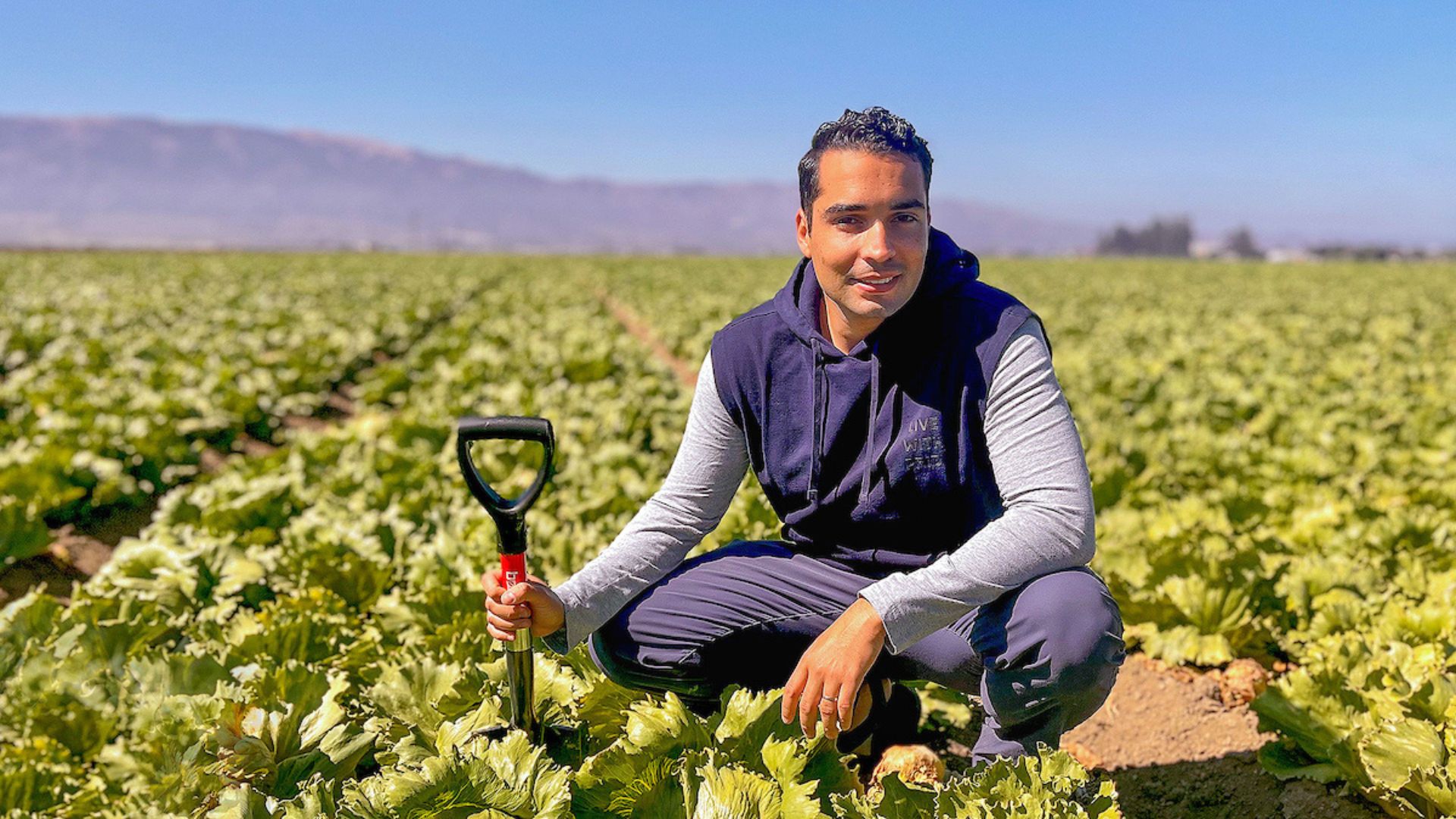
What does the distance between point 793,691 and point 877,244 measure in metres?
0.91

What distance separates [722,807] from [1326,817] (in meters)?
1.73

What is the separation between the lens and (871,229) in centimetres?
224

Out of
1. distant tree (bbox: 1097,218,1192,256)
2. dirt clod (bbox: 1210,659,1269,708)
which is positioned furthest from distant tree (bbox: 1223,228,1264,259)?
dirt clod (bbox: 1210,659,1269,708)

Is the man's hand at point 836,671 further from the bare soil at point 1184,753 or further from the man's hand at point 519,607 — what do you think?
the bare soil at point 1184,753

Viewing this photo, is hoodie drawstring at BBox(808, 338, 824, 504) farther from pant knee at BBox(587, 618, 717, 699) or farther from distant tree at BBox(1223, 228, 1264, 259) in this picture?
distant tree at BBox(1223, 228, 1264, 259)

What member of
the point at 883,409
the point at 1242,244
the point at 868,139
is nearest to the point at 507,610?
the point at 883,409

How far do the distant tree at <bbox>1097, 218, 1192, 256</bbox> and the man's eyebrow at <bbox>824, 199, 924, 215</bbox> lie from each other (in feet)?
402

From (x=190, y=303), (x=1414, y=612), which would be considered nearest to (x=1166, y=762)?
(x=1414, y=612)

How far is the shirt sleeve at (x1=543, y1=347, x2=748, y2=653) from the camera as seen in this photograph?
8.34ft

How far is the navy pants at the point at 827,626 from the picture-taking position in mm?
A: 2234

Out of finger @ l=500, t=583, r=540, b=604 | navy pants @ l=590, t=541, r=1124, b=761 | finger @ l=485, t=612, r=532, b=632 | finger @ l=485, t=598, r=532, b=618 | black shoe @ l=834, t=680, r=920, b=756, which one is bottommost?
black shoe @ l=834, t=680, r=920, b=756

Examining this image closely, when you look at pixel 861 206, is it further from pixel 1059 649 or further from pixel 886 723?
pixel 886 723

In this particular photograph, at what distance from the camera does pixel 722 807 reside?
6.26 ft

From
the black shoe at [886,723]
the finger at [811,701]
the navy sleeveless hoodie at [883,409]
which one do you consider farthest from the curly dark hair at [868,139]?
the black shoe at [886,723]
